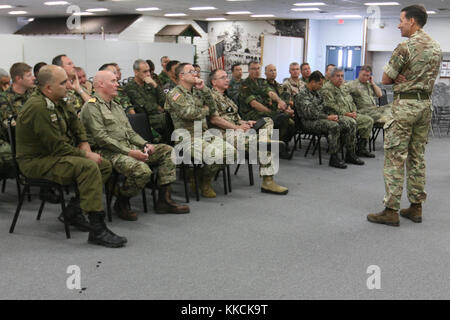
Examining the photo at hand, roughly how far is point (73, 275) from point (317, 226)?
1932mm

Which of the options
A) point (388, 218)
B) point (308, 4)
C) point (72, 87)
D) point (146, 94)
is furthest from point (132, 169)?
point (308, 4)

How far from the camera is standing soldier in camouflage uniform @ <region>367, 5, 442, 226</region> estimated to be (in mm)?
3716

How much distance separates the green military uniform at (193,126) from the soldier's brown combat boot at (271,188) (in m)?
0.53

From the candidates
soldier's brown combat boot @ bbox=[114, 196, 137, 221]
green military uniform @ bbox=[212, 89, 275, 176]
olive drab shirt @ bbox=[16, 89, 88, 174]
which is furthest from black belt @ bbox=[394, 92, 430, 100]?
olive drab shirt @ bbox=[16, 89, 88, 174]

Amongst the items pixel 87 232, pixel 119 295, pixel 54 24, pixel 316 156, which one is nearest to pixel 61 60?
pixel 87 232

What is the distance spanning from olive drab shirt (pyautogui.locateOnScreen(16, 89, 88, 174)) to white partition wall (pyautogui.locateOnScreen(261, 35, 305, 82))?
10.3 metres

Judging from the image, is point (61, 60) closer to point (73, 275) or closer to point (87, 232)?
point (87, 232)

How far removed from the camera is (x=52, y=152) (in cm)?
345

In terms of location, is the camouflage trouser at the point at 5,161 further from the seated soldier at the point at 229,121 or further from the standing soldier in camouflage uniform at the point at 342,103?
the standing soldier in camouflage uniform at the point at 342,103

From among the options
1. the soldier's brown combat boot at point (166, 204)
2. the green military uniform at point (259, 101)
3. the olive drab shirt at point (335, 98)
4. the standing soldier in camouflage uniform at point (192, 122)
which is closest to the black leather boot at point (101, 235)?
the soldier's brown combat boot at point (166, 204)

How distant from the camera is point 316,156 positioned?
700 cm

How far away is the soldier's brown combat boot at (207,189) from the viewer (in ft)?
15.7

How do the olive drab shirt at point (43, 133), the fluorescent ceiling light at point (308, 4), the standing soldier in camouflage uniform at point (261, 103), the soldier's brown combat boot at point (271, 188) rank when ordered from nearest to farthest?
the olive drab shirt at point (43, 133), the soldier's brown combat boot at point (271, 188), the standing soldier in camouflage uniform at point (261, 103), the fluorescent ceiling light at point (308, 4)

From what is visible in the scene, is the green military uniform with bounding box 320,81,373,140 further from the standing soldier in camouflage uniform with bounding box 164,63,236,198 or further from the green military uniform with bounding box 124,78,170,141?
the standing soldier in camouflage uniform with bounding box 164,63,236,198
